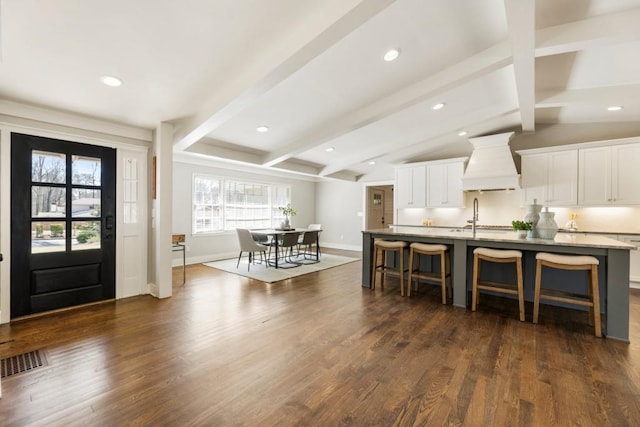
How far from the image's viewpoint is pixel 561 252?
10.1 feet

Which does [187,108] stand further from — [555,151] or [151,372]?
[555,151]

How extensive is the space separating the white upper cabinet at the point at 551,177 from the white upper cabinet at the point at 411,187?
189 centimetres

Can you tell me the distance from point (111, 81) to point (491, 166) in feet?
19.4

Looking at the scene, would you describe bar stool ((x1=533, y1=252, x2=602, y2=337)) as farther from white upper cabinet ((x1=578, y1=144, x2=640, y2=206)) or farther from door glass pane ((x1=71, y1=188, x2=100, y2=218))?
door glass pane ((x1=71, y1=188, x2=100, y2=218))

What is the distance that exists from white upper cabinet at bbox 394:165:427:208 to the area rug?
182cm

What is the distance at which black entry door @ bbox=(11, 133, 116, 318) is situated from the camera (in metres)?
3.08

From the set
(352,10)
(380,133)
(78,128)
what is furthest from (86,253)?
(380,133)

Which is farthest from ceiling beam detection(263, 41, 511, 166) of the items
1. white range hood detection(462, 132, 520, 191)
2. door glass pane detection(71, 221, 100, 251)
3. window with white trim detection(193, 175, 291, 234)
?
door glass pane detection(71, 221, 100, 251)

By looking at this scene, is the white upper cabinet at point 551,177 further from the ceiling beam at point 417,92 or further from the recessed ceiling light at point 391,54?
the recessed ceiling light at point 391,54

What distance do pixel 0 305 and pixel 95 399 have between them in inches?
89.4

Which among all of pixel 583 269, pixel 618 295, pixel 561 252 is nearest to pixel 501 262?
pixel 561 252

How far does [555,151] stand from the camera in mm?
5082

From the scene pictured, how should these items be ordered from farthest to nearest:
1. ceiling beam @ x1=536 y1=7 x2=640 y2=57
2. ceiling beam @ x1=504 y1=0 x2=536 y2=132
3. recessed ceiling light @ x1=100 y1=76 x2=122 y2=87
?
recessed ceiling light @ x1=100 y1=76 x2=122 y2=87 < ceiling beam @ x1=536 y1=7 x2=640 y2=57 < ceiling beam @ x1=504 y1=0 x2=536 y2=132

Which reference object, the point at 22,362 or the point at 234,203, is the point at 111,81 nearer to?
the point at 22,362
